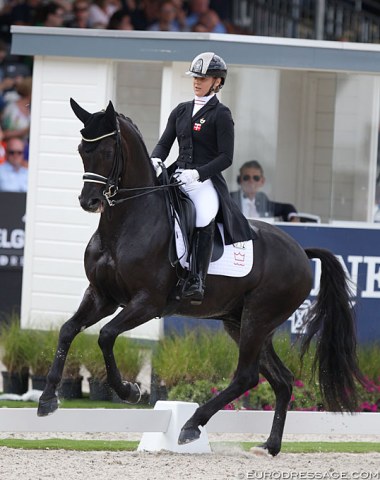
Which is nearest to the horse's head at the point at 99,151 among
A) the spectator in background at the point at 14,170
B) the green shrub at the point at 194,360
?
the green shrub at the point at 194,360

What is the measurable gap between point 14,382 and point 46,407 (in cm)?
392

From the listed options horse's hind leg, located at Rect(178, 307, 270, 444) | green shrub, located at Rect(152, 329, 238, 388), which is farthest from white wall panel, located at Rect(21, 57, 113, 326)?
horse's hind leg, located at Rect(178, 307, 270, 444)

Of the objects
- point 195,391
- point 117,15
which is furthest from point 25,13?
point 195,391

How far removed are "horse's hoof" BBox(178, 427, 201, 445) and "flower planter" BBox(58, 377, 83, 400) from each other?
3321 millimetres

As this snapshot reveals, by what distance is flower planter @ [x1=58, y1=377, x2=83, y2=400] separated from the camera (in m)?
10.7

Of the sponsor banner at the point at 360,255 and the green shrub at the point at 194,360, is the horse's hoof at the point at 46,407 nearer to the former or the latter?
the green shrub at the point at 194,360

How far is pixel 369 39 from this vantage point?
17.0m

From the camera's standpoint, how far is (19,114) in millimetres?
15086

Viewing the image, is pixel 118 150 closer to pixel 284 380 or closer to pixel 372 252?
pixel 284 380

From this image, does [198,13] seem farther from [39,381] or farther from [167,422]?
[167,422]

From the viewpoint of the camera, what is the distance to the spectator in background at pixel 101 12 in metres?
16.0

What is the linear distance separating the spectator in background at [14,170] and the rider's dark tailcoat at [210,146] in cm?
664

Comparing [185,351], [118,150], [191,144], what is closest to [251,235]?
[191,144]

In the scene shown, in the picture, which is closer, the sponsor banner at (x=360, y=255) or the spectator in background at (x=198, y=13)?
the sponsor banner at (x=360, y=255)
